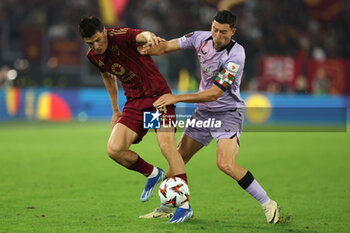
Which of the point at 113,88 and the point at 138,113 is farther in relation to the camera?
the point at 113,88

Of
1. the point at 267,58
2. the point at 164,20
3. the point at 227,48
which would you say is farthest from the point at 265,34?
the point at 227,48

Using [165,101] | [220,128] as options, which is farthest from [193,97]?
[220,128]

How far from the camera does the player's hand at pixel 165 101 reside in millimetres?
5621

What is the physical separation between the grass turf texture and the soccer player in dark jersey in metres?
A: 0.59

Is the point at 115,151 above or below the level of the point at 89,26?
below

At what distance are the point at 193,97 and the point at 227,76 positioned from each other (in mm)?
405

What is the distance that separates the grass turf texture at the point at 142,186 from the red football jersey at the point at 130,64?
1298mm

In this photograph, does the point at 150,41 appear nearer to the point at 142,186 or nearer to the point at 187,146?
the point at 187,146

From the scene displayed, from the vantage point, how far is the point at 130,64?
5.93m

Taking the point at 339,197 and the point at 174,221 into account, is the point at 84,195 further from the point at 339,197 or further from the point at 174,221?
the point at 339,197

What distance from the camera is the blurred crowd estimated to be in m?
21.9

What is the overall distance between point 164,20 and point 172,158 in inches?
699

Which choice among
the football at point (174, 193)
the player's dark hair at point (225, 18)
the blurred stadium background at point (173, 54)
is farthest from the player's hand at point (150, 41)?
the blurred stadium background at point (173, 54)

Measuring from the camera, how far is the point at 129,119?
6000mm
